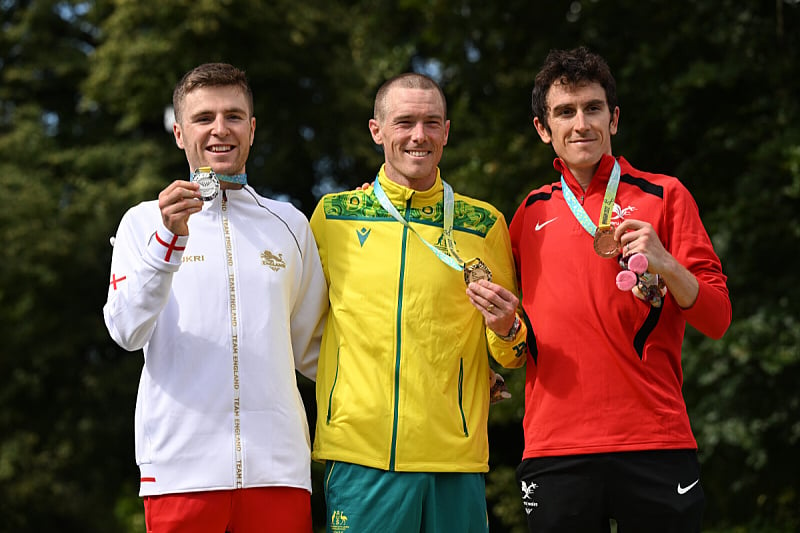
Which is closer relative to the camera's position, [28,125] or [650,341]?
[650,341]

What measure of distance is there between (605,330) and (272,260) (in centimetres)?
142

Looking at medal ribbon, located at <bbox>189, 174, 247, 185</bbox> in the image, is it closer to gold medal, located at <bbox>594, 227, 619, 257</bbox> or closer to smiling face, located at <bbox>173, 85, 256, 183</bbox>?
smiling face, located at <bbox>173, 85, 256, 183</bbox>

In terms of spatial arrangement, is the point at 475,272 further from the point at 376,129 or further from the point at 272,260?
the point at 376,129

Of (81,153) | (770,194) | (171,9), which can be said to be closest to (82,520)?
(81,153)

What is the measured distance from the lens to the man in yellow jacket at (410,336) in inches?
183

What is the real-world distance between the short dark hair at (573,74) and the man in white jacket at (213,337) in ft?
4.21

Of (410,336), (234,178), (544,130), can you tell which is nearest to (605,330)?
(410,336)

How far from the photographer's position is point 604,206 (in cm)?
463

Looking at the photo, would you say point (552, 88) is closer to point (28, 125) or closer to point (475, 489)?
point (475, 489)

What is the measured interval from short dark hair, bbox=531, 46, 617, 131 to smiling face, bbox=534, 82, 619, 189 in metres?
0.03

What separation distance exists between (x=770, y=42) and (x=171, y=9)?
853 centimetres

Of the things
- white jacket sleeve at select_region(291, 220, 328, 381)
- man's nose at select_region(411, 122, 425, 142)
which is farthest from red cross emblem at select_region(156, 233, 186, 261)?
man's nose at select_region(411, 122, 425, 142)

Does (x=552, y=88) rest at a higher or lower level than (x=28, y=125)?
lower

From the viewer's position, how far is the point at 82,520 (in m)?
18.5
